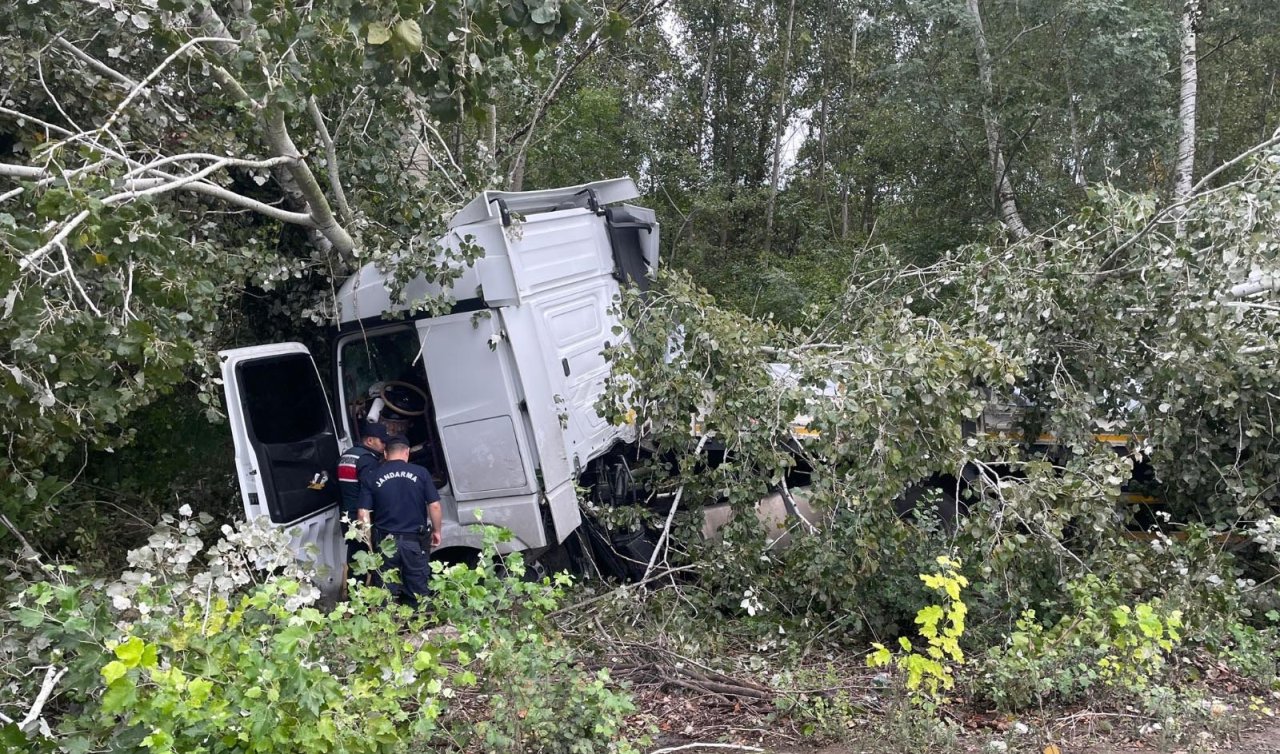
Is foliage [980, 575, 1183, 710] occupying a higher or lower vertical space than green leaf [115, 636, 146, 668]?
lower

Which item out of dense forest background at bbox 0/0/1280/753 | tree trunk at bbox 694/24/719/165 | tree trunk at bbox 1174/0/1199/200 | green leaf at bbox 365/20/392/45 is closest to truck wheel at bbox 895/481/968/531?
dense forest background at bbox 0/0/1280/753

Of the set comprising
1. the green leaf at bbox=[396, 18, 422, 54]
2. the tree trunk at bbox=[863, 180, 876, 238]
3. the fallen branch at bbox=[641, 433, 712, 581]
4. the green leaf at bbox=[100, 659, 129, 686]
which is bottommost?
the fallen branch at bbox=[641, 433, 712, 581]

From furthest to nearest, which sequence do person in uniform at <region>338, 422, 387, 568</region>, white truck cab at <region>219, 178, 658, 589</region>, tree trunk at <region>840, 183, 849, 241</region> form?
tree trunk at <region>840, 183, 849, 241</region> → person in uniform at <region>338, 422, 387, 568</region> → white truck cab at <region>219, 178, 658, 589</region>

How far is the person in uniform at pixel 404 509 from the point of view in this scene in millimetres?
5496

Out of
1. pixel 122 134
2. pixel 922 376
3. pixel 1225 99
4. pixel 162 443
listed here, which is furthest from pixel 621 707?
pixel 1225 99

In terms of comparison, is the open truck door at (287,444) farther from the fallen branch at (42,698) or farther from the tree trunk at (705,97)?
the tree trunk at (705,97)

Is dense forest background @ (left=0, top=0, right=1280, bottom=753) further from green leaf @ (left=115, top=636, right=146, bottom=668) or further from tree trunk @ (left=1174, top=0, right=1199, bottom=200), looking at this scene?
tree trunk @ (left=1174, top=0, right=1199, bottom=200)

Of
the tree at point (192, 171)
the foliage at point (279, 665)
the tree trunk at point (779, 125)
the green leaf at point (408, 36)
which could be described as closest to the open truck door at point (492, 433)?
the tree at point (192, 171)

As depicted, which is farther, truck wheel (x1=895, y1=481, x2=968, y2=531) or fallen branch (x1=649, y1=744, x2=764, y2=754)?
truck wheel (x1=895, y1=481, x2=968, y2=531)

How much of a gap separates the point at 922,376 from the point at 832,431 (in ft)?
1.85

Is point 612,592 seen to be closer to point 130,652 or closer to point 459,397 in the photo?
point 459,397

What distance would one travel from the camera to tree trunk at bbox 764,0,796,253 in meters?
A: 15.5

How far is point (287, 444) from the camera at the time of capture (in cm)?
559

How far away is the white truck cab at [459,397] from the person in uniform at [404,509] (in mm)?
211
